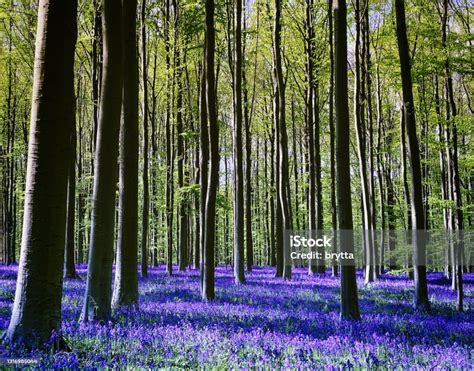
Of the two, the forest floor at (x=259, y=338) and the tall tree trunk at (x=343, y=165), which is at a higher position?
the tall tree trunk at (x=343, y=165)

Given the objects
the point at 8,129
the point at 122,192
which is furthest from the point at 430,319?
the point at 8,129

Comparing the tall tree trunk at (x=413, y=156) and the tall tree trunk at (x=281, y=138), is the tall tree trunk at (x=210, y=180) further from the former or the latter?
the tall tree trunk at (x=281, y=138)

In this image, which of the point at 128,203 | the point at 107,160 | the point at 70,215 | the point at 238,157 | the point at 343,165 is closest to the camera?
the point at 107,160

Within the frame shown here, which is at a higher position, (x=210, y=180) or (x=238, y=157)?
(x=238, y=157)

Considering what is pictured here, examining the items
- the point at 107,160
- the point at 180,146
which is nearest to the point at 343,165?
the point at 107,160

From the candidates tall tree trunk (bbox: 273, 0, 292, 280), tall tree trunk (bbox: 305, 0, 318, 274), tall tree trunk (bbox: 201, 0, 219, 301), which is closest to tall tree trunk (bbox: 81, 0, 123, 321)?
tall tree trunk (bbox: 201, 0, 219, 301)

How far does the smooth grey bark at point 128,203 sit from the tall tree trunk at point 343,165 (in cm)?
398

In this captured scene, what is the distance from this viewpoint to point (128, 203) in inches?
361

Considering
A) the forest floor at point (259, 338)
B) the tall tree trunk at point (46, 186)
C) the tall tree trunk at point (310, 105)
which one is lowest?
the forest floor at point (259, 338)

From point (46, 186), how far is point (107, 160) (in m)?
2.61

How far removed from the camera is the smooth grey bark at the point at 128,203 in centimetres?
898

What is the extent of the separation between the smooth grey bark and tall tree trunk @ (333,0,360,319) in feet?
13.1

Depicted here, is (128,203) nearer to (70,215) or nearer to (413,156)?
(413,156)

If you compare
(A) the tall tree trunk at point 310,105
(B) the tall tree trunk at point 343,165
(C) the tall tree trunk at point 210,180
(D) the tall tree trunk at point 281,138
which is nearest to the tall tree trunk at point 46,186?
(B) the tall tree trunk at point 343,165
